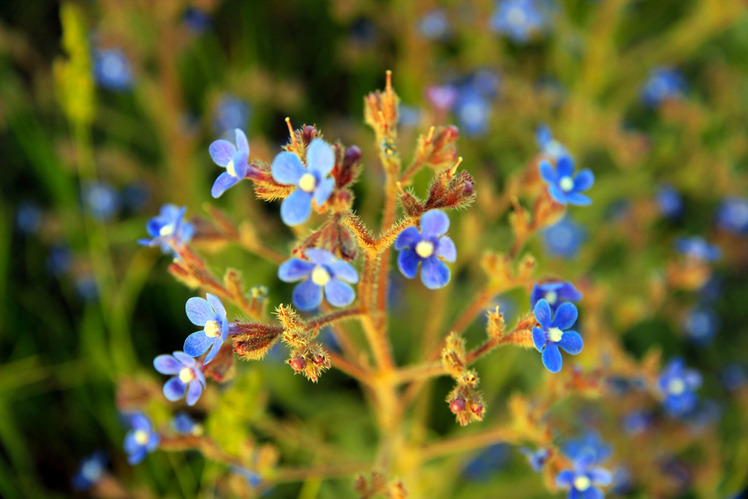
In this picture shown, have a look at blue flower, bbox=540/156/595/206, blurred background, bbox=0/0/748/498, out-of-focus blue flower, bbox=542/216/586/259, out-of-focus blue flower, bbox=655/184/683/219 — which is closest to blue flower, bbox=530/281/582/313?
blue flower, bbox=540/156/595/206

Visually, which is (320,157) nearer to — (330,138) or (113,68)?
(330,138)

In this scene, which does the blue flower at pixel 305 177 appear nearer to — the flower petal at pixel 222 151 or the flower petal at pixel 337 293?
the flower petal at pixel 337 293

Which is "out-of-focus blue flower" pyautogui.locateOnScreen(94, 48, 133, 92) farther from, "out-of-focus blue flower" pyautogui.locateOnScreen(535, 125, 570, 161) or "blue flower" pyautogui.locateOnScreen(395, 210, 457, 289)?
"blue flower" pyautogui.locateOnScreen(395, 210, 457, 289)

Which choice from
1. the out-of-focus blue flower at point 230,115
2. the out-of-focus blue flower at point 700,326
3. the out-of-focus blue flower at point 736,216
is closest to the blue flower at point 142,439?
the out-of-focus blue flower at point 230,115

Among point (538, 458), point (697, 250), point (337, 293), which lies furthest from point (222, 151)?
point (697, 250)

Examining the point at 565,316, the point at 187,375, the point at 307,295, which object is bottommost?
the point at 187,375

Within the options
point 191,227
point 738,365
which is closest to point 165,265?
point 191,227

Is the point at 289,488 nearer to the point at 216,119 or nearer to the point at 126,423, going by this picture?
the point at 126,423
